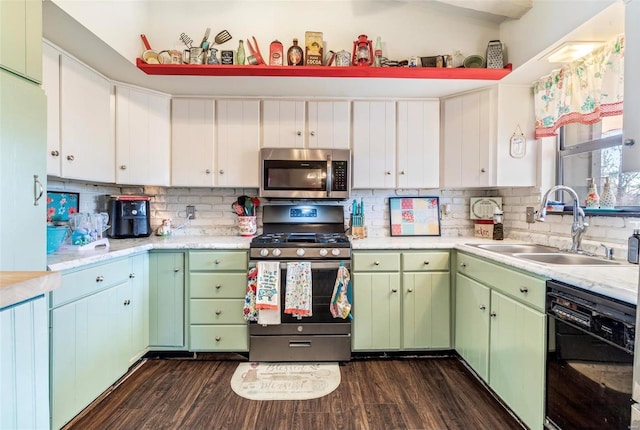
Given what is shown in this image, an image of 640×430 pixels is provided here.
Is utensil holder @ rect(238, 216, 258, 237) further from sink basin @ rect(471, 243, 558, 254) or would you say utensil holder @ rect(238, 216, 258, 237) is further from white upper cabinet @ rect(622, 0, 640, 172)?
white upper cabinet @ rect(622, 0, 640, 172)

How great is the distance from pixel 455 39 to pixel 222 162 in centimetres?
226

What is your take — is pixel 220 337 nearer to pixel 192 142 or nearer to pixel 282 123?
pixel 192 142

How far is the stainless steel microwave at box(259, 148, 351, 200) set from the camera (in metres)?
2.54

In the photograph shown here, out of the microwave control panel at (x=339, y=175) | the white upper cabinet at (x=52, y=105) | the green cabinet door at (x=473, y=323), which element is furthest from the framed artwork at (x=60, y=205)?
the green cabinet door at (x=473, y=323)

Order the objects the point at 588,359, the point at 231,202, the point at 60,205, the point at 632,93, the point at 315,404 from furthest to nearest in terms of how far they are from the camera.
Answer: the point at 231,202 → the point at 60,205 → the point at 315,404 → the point at 588,359 → the point at 632,93

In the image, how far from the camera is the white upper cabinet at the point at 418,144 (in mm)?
2682

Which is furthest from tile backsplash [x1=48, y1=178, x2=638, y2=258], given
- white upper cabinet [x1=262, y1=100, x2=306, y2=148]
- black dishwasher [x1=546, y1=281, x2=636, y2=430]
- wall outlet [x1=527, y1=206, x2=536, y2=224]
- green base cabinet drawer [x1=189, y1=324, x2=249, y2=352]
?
black dishwasher [x1=546, y1=281, x2=636, y2=430]

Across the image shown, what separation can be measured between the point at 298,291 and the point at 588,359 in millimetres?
1592

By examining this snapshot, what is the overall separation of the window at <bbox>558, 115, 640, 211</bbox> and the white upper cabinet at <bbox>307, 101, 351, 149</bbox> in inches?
66.4

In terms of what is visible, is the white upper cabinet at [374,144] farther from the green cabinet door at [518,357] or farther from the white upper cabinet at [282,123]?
the green cabinet door at [518,357]

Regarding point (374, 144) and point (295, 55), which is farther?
point (374, 144)

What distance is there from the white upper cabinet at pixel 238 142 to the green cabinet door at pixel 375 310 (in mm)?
1267

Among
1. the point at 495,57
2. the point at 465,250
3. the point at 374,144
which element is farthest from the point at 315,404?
the point at 495,57

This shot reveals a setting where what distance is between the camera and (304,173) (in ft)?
8.42
